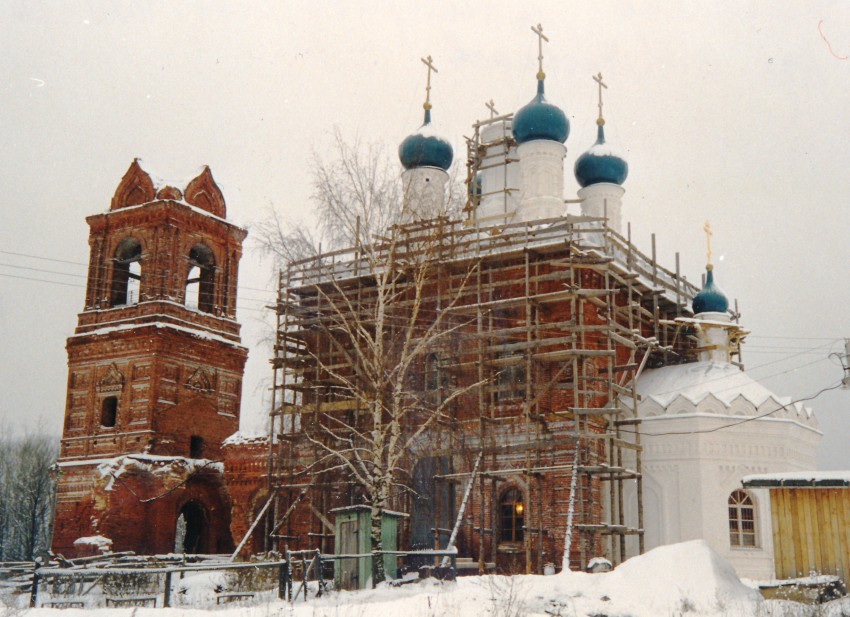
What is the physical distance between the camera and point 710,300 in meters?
21.6

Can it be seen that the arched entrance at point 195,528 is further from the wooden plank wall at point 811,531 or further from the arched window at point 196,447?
the wooden plank wall at point 811,531

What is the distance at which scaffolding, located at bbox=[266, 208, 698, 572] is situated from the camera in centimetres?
1784

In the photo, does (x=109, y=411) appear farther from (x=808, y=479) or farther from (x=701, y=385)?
(x=808, y=479)

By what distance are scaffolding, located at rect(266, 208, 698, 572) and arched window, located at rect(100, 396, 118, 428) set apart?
7419 millimetres

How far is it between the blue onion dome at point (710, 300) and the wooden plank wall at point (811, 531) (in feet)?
30.1

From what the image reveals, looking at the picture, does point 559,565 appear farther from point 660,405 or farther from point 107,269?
point 107,269

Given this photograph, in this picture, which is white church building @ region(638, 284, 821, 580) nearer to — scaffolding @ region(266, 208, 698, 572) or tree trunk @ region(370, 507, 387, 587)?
scaffolding @ region(266, 208, 698, 572)

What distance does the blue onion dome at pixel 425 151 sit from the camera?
23734mm

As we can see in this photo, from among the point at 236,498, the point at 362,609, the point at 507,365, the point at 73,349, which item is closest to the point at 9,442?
the point at 73,349

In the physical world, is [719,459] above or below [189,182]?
below

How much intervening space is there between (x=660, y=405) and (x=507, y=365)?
120 inches

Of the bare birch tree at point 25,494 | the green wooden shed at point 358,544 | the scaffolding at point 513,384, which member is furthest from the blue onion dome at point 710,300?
the bare birch tree at point 25,494

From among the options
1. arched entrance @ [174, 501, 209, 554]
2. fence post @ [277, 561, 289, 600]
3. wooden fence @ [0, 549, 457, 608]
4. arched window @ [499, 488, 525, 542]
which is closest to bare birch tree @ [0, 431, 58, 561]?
arched entrance @ [174, 501, 209, 554]

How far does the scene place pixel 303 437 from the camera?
814 inches
